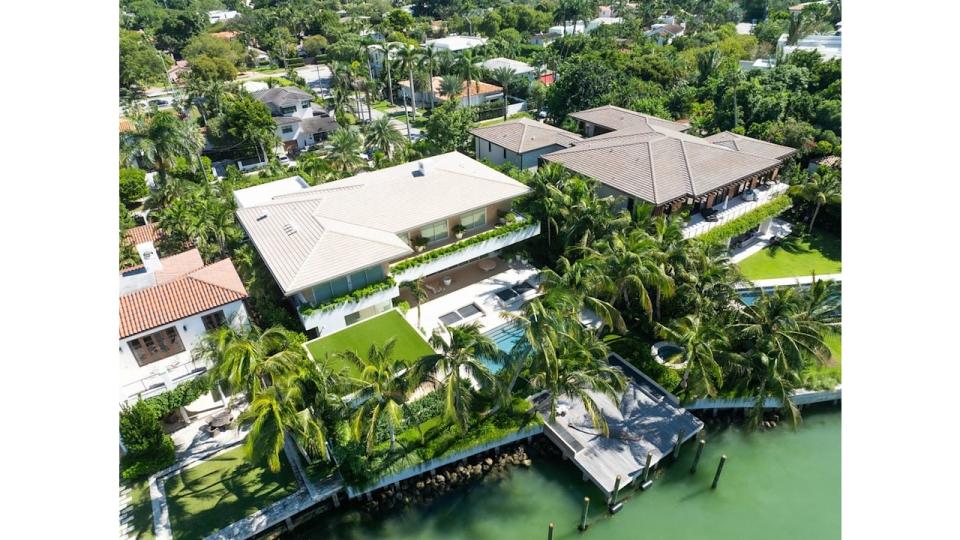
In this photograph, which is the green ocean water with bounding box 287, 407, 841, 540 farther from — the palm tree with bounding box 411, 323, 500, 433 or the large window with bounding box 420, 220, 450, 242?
the large window with bounding box 420, 220, 450, 242

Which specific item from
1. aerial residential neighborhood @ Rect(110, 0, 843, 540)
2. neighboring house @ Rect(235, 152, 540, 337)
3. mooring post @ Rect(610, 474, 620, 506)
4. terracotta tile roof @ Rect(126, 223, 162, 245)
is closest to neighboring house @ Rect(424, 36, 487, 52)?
aerial residential neighborhood @ Rect(110, 0, 843, 540)

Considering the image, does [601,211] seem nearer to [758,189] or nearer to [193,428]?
[758,189]

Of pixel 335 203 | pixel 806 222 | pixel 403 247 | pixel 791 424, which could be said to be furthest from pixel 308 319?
pixel 806 222

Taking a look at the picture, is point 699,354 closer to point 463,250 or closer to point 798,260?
point 463,250

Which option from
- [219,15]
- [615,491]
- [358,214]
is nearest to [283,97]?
[358,214]

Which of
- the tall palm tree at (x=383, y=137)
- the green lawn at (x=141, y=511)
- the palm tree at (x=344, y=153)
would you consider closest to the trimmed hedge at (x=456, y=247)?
the green lawn at (x=141, y=511)

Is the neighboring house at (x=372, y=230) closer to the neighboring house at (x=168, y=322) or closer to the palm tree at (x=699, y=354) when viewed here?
the neighboring house at (x=168, y=322)
